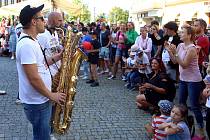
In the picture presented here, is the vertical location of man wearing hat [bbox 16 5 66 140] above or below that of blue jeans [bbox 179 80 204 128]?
above

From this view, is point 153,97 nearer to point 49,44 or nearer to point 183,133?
point 183,133

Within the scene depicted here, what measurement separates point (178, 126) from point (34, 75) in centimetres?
217

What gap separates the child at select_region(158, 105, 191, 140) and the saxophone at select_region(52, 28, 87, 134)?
4.52ft

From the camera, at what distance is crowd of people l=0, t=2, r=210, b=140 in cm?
325

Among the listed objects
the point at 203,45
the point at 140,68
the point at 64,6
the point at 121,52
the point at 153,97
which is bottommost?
the point at 153,97

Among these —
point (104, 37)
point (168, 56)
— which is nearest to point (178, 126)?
point (168, 56)

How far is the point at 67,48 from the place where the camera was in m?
3.87

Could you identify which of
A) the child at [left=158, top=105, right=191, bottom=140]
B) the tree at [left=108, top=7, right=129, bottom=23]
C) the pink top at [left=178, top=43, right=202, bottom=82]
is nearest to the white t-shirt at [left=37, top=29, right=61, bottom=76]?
the child at [left=158, top=105, right=191, bottom=140]

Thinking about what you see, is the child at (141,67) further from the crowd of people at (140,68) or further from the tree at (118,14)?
the tree at (118,14)

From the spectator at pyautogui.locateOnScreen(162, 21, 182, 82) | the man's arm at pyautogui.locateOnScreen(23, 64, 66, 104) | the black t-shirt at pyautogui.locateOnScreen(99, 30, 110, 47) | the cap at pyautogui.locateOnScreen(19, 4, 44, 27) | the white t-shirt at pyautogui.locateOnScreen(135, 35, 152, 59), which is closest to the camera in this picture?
the man's arm at pyautogui.locateOnScreen(23, 64, 66, 104)

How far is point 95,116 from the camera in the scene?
635 cm

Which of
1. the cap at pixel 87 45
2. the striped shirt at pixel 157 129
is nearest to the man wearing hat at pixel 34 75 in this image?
the striped shirt at pixel 157 129

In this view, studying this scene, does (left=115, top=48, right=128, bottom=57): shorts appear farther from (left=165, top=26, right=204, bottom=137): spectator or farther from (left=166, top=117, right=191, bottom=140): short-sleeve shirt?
(left=166, top=117, right=191, bottom=140): short-sleeve shirt

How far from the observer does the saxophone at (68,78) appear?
379 cm
